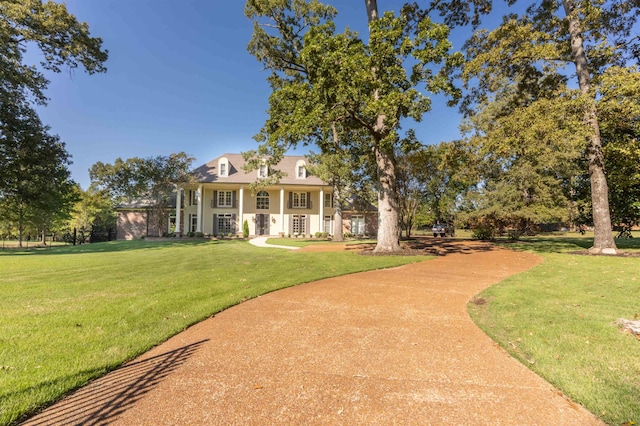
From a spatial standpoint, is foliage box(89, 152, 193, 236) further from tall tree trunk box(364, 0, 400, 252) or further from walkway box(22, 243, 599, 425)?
walkway box(22, 243, 599, 425)

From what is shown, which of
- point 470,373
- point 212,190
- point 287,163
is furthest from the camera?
point 287,163

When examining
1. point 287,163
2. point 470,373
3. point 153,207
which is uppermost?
point 287,163

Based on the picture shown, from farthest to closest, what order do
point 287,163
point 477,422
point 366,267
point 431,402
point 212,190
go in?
point 287,163 → point 212,190 → point 366,267 → point 431,402 → point 477,422

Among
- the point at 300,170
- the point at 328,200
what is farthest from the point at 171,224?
the point at 328,200

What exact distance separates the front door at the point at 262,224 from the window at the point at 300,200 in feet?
10.4

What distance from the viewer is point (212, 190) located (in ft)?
95.2

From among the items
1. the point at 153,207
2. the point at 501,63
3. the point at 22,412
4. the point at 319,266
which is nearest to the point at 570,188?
the point at 501,63

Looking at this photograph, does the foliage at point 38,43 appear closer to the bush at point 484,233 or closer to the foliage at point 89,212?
the foliage at point 89,212

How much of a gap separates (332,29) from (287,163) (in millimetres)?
18287

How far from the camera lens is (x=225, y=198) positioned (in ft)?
95.4

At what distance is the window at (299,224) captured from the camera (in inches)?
1175

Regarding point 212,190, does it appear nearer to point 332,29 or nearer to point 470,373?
point 332,29

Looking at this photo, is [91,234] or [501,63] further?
[91,234]

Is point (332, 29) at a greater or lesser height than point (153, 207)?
greater
